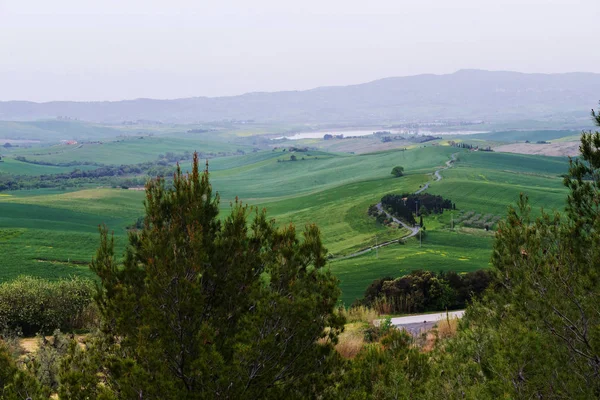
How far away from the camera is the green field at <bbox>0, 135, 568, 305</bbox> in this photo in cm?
7112

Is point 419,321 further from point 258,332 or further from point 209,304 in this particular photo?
point 258,332

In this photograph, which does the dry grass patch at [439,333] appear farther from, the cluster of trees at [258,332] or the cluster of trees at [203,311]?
the cluster of trees at [203,311]

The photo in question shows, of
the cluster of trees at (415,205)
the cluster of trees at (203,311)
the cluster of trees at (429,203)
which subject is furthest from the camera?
the cluster of trees at (429,203)

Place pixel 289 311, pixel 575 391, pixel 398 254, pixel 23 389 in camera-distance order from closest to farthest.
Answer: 1. pixel 23 389
2. pixel 575 391
3. pixel 289 311
4. pixel 398 254

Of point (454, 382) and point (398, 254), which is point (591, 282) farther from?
point (398, 254)

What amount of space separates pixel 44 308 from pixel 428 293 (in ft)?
75.0

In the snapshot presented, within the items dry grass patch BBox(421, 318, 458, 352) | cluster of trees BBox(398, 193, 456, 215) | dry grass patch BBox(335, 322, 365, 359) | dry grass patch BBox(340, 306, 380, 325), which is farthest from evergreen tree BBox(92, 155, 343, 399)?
cluster of trees BBox(398, 193, 456, 215)

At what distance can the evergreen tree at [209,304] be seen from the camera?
1005cm

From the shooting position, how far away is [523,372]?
1034 centimetres

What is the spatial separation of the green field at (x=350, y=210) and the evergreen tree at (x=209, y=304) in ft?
78.6

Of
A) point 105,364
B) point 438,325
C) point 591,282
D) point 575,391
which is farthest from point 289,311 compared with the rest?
point 438,325

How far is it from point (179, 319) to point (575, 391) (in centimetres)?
714

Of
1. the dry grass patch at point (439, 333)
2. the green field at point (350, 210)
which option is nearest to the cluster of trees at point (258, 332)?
the dry grass patch at point (439, 333)

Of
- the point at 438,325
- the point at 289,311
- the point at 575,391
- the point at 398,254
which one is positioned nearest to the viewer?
the point at 575,391
